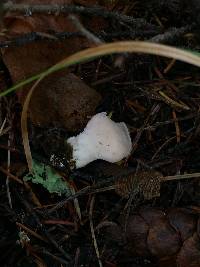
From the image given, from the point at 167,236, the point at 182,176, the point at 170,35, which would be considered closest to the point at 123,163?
the point at 182,176

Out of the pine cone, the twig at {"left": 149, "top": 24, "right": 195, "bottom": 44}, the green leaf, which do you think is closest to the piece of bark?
the green leaf

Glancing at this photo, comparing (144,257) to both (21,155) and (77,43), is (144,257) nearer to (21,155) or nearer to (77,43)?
(21,155)

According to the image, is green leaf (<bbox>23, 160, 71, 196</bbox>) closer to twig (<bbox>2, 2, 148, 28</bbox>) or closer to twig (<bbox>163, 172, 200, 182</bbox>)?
twig (<bbox>163, 172, 200, 182</bbox>)

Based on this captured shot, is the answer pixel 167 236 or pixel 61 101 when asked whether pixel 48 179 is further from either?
pixel 167 236

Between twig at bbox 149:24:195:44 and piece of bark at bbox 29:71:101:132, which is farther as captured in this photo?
piece of bark at bbox 29:71:101:132

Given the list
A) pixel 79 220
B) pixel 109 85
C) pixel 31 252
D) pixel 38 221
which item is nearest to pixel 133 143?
pixel 109 85

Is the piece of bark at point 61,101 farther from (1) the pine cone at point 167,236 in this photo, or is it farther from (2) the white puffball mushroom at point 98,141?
(1) the pine cone at point 167,236
